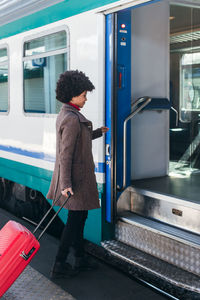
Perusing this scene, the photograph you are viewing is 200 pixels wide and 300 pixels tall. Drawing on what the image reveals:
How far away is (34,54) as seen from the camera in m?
4.94

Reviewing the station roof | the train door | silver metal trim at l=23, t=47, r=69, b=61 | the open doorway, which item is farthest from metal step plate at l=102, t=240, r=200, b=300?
the station roof

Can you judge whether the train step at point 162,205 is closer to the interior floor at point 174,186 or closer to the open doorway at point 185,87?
the interior floor at point 174,186

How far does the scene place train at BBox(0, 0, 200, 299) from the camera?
3873 mm

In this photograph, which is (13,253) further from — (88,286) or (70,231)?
(88,286)

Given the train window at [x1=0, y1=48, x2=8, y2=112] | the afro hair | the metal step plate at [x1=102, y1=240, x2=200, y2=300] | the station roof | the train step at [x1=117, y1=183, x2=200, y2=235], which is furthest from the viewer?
the train window at [x1=0, y1=48, x2=8, y2=112]

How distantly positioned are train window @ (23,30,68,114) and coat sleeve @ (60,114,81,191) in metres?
1.07

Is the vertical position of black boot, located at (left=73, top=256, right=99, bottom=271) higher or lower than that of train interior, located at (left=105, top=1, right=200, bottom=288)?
lower

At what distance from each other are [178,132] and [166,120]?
1.12m

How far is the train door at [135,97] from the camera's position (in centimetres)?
401

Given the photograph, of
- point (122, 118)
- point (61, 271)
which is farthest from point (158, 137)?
point (61, 271)

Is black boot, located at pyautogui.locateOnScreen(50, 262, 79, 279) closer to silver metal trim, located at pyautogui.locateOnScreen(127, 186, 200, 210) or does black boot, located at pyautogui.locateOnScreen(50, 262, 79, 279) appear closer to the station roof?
silver metal trim, located at pyautogui.locateOnScreen(127, 186, 200, 210)

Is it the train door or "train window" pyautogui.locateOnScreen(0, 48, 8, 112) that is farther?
"train window" pyautogui.locateOnScreen(0, 48, 8, 112)

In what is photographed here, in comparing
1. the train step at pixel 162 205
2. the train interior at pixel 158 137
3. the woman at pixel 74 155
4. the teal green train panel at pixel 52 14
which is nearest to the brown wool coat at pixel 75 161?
the woman at pixel 74 155

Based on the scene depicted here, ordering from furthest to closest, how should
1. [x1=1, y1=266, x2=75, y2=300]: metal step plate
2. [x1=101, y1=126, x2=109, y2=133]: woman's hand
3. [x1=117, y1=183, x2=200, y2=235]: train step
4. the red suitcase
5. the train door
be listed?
the train door < [x1=101, y1=126, x2=109, y2=133]: woman's hand < [x1=117, y1=183, x2=200, y2=235]: train step < [x1=1, y1=266, x2=75, y2=300]: metal step plate < the red suitcase
